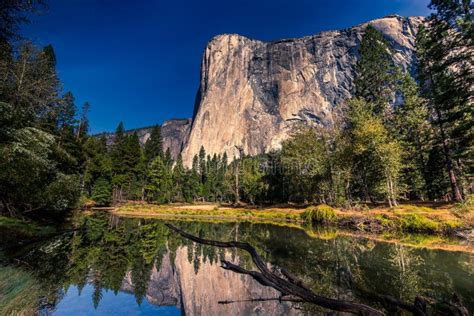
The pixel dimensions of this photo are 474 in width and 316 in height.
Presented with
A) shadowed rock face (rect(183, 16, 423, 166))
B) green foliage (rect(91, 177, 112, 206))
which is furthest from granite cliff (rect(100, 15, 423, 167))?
green foliage (rect(91, 177, 112, 206))

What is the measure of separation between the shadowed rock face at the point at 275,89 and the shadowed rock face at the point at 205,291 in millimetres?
130660

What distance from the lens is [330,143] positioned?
132 feet

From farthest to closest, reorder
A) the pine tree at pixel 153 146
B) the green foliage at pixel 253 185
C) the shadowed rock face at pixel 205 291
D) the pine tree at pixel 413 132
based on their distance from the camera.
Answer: the pine tree at pixel 153 146, the green foliage at pixel 253 185, the pine tree at pixel 413 132, the shadowed rock face at pixel 205 291

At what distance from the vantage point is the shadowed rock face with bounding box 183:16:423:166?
14188 centimetres

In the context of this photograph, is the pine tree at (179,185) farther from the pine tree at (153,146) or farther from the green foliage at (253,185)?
the green foliage at (253,185)

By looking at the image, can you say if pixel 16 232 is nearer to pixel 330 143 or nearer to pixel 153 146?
pixel 330 143

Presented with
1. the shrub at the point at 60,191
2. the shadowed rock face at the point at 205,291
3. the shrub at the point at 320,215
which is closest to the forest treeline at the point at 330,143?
the shrub at the point at 60,191

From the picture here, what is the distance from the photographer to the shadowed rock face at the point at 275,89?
465 ft

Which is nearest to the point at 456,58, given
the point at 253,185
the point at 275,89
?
the point at 253,185

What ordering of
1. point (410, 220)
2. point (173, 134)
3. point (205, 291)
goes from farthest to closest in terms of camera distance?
point (173, 134)
point (410, 220)
point (205, 291)

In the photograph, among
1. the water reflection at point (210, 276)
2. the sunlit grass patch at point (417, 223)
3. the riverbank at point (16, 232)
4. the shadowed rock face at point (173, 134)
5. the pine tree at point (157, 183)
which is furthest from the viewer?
the shadowed rock face at point (173, 134)

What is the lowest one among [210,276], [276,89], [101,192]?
[210,276]

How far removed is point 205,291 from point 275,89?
145 m

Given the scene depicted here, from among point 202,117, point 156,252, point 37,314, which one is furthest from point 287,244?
point 202,117
